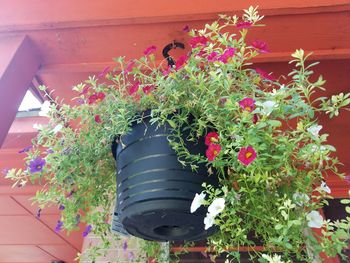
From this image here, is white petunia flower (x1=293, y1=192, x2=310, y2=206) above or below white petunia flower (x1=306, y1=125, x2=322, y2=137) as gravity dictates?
below

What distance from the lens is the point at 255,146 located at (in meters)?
0.77

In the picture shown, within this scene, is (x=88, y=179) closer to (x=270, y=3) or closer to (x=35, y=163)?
(x=35, y=163)

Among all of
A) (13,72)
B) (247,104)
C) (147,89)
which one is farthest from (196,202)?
(13,72)

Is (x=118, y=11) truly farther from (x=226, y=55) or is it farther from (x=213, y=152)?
(x=213, y=152)

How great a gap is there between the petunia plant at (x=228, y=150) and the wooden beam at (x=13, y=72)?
0.93 ft

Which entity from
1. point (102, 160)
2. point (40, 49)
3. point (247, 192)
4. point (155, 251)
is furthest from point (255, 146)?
point (40, 49)

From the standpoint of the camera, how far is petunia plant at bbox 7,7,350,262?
78 centimetres

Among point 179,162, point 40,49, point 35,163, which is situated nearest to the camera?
point 179,162

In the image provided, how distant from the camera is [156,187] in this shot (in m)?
0.85

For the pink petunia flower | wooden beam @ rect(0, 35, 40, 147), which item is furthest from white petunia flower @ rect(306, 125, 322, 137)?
wooden beam @ rect(0, 35, 40, 147)

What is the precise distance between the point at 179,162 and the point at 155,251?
509mm

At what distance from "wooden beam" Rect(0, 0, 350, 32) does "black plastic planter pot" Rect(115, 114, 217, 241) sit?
0.64 meters

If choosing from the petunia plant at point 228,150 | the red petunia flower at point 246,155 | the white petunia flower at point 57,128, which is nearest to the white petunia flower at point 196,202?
the petunia plant at point 228,150

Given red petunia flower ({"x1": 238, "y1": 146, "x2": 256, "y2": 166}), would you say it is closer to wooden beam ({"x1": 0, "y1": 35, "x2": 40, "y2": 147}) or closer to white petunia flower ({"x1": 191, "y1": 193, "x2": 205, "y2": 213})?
white petunia flower ({"x1": 191, "y1": 193, "x2": 205, "y2": 213})
